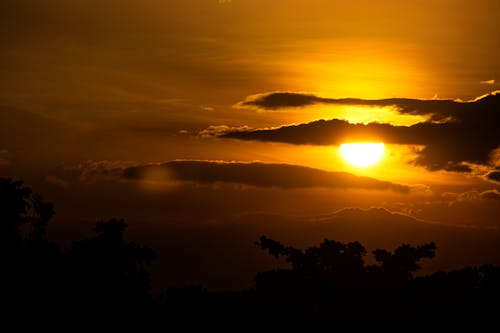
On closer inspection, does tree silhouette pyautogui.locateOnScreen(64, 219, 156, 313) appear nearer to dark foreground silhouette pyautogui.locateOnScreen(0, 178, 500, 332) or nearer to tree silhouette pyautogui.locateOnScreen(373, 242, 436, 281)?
dark foreground silhouette pyautogui.locateOnScreen(0, 178, 500, 332)

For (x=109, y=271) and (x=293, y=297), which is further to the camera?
(x=109, y=271)

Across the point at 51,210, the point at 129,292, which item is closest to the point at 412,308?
the point at 129,292

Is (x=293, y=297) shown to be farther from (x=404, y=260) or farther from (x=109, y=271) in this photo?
(x=109, y=271)

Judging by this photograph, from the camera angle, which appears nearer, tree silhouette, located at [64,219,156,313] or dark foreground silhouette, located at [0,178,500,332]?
dark foreground silhouette, located at [0,178,500,332]

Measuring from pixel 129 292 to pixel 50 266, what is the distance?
11.8ft

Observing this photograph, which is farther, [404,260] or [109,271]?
[109,271]

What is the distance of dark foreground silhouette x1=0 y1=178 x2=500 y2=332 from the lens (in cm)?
2892

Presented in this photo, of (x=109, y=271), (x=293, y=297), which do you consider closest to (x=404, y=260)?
(x=293, y=297)

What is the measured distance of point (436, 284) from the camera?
30281 mm

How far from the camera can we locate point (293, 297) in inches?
1174

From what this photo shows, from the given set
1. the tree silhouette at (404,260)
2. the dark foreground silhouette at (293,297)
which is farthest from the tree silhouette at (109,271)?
the tree silhouette at (404,260)

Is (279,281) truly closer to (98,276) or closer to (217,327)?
(217,327)

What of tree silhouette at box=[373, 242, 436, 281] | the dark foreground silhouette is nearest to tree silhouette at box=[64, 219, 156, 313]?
the dark foreground silhouette

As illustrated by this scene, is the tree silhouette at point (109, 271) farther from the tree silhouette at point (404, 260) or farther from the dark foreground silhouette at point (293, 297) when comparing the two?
the tree silhouette at point (404, 260)
